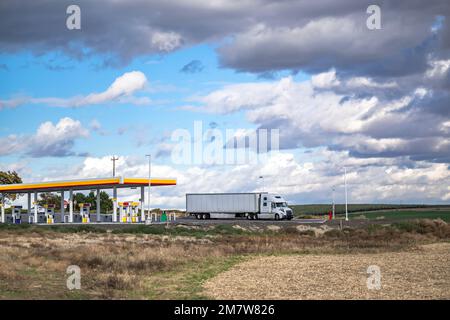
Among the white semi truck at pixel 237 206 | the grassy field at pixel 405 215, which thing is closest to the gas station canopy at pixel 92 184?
the white semi truck at pixel 237 206

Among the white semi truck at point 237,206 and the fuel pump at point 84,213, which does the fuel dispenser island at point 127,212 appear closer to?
the fuel pump at point 84,213

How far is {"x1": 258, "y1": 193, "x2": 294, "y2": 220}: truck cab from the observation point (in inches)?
3039

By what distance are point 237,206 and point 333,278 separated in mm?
57628

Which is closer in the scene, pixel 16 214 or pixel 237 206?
pixel 16 214

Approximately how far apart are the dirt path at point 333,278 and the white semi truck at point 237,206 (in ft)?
148

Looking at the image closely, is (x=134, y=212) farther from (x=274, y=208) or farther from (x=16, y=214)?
(x=274, y=208)

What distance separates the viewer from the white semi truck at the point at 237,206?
7800cm

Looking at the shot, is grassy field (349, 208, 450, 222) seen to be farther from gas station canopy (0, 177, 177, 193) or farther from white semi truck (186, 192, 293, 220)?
gas station canopy (0, 177, 177, 193)

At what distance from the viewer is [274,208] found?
256 ft

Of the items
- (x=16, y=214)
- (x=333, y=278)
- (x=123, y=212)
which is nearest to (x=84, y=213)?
(x=123, y=212)

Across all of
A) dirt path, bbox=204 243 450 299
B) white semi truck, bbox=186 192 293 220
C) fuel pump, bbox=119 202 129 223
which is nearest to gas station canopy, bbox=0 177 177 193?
fuel pump, bbox=119 202 129 223

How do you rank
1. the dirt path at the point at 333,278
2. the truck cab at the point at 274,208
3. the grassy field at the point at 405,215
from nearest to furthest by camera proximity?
the dirt path at the point at 333,278 → the truck cab at the point at 274,208 → the grassy field at the point at 405,215
